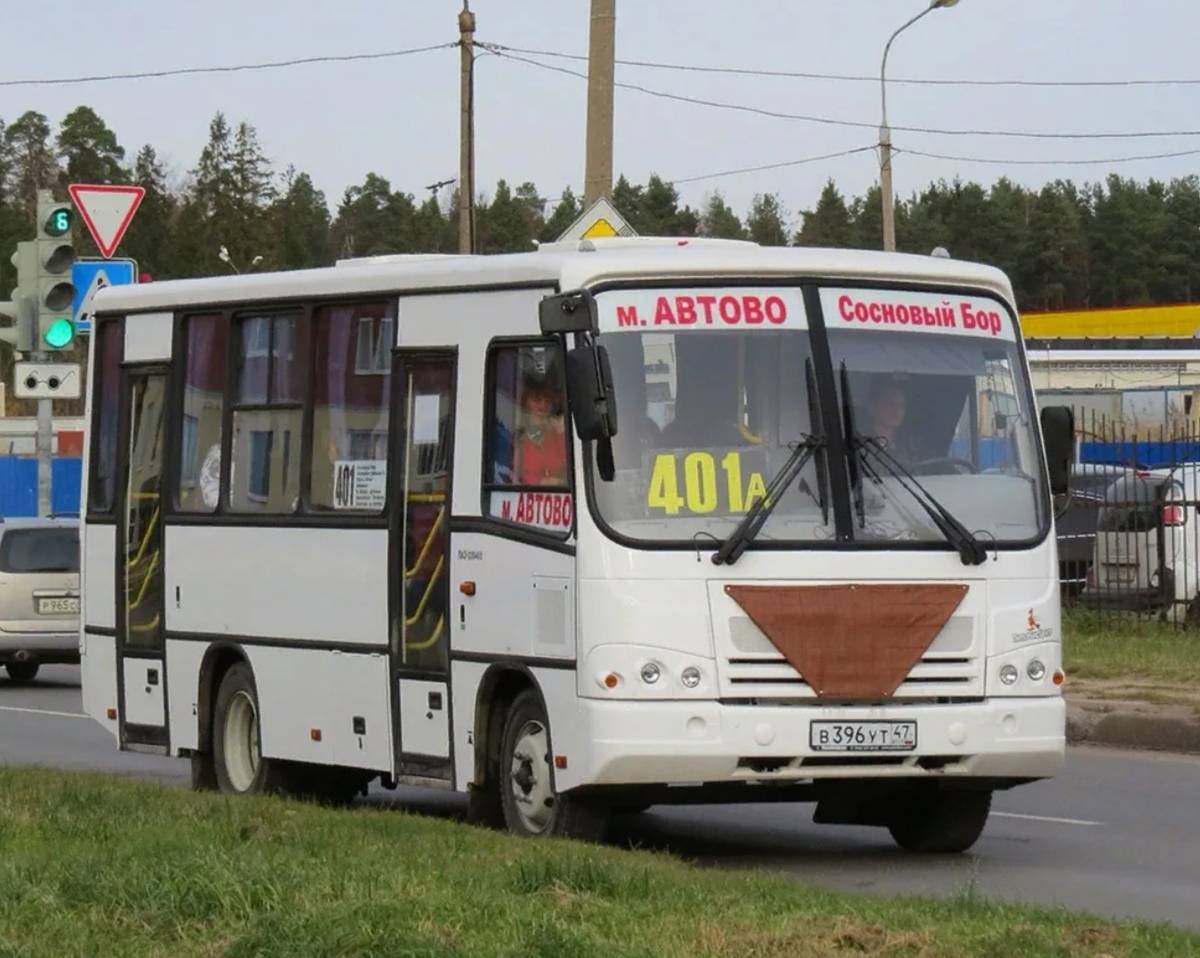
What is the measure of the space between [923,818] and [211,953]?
5.26m

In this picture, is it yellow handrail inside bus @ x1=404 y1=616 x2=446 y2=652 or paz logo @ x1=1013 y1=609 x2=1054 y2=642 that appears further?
yellow handrail inside bus @ x1=404 y1=616 x2=446 y2=652

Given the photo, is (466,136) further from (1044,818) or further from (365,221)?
(365,221)

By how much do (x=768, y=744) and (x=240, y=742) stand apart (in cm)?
425

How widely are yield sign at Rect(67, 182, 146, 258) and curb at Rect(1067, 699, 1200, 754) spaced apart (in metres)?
10.2

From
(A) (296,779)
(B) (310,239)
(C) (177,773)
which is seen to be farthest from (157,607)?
(B) (310,239)

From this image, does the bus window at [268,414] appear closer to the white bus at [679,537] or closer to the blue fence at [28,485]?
the white bus at [679,537]

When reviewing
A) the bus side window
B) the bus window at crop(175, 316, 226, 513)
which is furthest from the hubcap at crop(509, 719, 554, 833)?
the bus window at crop(175, 316, 226, 513)

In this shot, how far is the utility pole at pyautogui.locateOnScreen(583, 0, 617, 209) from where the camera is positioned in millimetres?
21797

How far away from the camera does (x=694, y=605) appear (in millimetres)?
11359

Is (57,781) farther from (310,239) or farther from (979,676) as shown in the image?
(310,239)

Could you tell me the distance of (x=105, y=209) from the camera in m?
24.6

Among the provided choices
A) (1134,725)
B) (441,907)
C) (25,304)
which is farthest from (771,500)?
(25,304)

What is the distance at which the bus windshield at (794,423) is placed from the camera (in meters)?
11.5

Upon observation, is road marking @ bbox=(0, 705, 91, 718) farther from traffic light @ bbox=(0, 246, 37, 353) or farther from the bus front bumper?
the bus front bumper
